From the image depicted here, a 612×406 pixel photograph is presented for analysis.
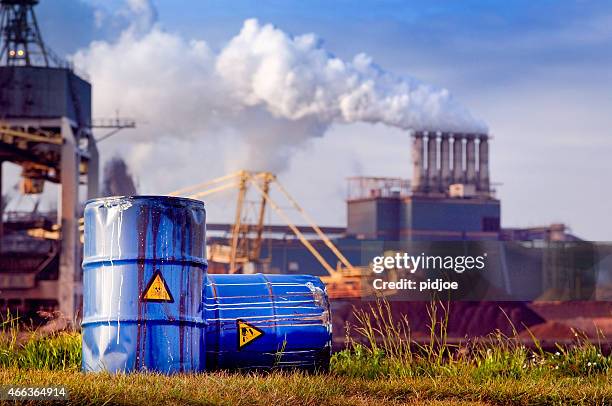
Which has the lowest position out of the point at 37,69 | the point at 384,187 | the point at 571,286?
the point at 571,286

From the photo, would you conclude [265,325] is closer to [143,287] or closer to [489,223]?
[143,287]

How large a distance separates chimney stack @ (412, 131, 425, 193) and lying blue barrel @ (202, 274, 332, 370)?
306ft

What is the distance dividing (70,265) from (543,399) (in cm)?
7226

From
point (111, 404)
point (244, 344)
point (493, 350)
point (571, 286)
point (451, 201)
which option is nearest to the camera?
point (111, 404)

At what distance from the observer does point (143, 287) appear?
33.6 ft

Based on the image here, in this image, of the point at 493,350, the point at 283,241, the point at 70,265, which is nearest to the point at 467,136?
the point at 283,241

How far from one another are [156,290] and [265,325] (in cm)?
142

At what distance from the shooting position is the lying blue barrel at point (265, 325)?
11.1 m

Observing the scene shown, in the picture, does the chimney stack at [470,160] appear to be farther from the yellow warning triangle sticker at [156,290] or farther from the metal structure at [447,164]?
the yellow warning triangle sticker at [156,290]

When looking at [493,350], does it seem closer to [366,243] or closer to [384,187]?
[366,243]

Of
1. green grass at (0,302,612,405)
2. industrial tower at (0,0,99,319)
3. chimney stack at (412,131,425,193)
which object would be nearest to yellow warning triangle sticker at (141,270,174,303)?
green grass at (0,302,612,405)

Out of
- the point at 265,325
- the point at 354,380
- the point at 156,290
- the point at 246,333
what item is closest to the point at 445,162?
the point at 265,325

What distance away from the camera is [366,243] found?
91.0 m

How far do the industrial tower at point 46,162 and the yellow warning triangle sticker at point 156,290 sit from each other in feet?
221
